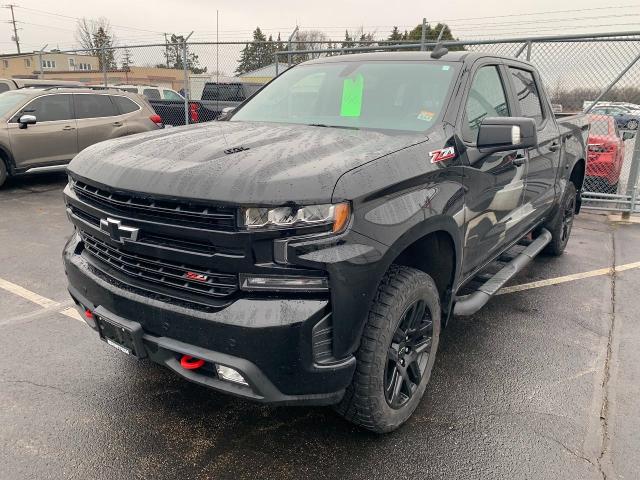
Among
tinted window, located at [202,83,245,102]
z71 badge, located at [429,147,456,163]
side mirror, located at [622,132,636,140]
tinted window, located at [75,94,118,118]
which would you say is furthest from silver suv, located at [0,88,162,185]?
side mirror, located at [622,132,636,140]

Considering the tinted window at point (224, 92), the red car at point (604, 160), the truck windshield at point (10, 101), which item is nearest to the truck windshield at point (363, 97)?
the red car at point (604, 160)

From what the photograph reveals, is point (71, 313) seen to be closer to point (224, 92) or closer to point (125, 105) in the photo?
point (125, 105)

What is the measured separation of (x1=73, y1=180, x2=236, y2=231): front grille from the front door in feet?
5.03

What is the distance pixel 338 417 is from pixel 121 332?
1.25 m

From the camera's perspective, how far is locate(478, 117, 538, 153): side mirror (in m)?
2.85

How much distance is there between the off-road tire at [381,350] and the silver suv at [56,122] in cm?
817

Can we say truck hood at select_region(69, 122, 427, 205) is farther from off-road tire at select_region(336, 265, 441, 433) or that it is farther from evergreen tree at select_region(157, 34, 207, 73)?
evergreen tree at select_region(157, 34, 207, 73)

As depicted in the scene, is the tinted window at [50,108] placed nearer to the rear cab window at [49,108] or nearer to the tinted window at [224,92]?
the rear cab window at [49,108]

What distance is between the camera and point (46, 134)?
8.96m

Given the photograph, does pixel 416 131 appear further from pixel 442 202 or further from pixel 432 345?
pixel 432 345

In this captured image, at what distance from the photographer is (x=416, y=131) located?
294cm

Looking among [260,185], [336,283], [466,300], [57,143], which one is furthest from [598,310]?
[57,143]

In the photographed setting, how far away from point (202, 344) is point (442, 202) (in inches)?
55.0

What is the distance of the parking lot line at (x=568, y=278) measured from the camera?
4.92 meters
